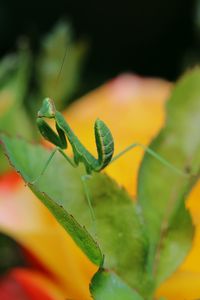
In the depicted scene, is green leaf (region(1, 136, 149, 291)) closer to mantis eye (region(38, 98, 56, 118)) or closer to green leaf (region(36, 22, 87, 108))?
mantis eye (region(38, 98, 56, 118))

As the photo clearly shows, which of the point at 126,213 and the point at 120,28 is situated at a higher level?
the point at 120,28

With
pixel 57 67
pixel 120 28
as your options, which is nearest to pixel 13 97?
pixel 57 67

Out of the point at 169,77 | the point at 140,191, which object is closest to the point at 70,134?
the point at 140,191

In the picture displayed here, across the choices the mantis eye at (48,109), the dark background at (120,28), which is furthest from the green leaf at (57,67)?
the dark background at (120,28)

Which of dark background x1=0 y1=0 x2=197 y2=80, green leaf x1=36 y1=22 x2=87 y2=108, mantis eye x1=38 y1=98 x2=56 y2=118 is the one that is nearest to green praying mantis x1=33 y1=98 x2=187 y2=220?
mantis eye x1=38 y1=98 x2=56 y2=118

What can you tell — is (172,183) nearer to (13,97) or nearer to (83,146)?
(83,146)

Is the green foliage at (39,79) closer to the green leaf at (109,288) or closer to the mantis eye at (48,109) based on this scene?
the mantis eye at (48,109)
